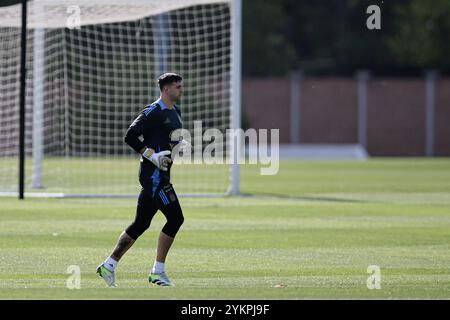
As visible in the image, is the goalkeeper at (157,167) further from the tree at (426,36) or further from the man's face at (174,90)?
the tree at (426,36)

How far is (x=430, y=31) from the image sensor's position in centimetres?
6494

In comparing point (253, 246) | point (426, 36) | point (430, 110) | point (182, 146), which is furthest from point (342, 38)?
point (182, 146)

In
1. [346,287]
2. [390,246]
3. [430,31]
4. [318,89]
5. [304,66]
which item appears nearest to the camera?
[346,287]

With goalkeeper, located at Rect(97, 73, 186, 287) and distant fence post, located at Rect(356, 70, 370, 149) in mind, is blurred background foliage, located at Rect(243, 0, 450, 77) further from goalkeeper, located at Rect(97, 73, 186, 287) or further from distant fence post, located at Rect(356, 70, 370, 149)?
goalkeeper, located at Rect(97, 73, 186, 287)

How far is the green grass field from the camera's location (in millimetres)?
10789

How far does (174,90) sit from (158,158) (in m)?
0.75

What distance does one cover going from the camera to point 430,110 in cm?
5784

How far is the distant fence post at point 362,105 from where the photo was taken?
5728 cm

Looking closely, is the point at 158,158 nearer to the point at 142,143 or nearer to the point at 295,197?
the point at 142,143

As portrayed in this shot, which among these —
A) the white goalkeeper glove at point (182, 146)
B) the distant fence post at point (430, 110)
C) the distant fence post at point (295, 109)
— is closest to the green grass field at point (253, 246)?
the white goalkeeper glove at point (182, 146)
